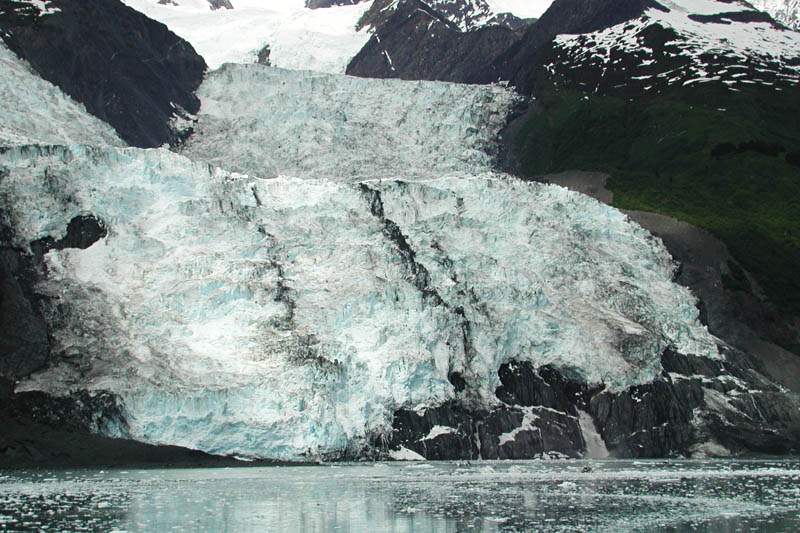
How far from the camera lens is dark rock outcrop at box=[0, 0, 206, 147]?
93.9 m

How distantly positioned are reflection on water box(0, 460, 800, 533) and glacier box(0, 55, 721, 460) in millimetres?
5739

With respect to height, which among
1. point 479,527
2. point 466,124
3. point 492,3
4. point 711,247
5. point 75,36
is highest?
point 492,3

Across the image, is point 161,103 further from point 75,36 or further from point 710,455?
point 710,455

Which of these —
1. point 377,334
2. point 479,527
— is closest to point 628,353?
point 377,334

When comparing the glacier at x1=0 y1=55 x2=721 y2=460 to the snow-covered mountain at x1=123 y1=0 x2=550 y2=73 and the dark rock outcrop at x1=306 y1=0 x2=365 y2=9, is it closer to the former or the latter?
the snow-covered mountain at x1=123 y1=0 x2=550 y2=73

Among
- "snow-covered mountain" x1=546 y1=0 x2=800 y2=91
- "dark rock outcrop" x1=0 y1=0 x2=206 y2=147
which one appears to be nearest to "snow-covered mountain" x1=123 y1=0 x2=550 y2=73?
"dark rock outcrop" x1=0 y1=0 x2=206 y2=147

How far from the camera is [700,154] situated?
96.9 m

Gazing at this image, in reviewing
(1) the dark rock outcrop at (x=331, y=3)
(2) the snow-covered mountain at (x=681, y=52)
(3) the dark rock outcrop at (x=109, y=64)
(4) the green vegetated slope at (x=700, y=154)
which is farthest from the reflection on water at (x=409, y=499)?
(1) the dark rock outcrop at (x=331, y=3)

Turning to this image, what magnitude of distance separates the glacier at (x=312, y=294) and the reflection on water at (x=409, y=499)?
18.8 feet

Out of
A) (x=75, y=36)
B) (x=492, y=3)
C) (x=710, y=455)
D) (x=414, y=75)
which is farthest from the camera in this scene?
(x=492, y=3)

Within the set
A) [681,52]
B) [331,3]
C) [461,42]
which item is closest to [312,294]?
[681,52]

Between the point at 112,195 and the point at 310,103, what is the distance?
3757cm

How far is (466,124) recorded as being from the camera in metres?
104

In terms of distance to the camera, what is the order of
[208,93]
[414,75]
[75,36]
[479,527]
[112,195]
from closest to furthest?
[479,527]
[112,195]
[75,36]
[208,93]
[414,75]
